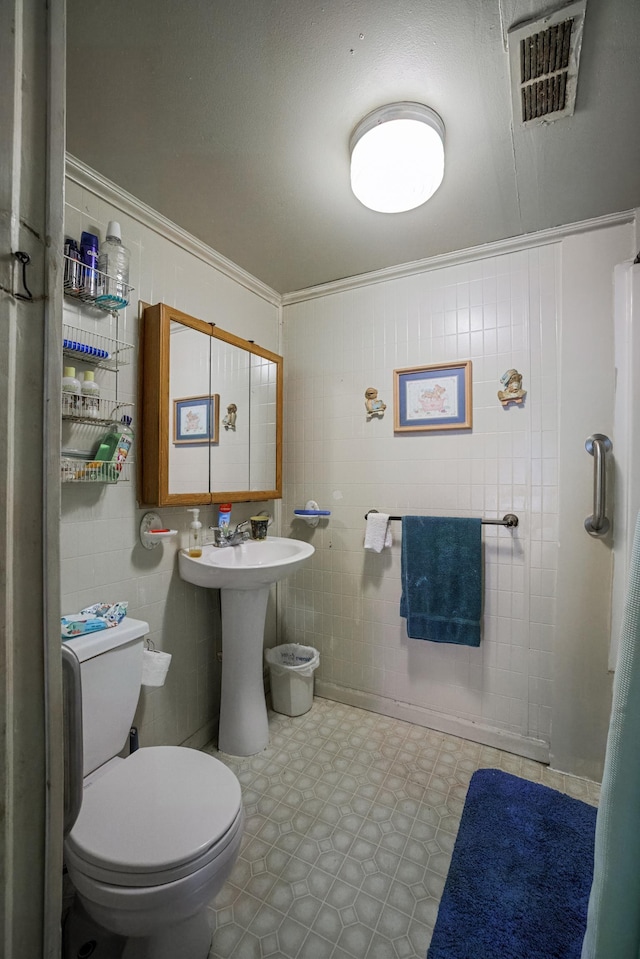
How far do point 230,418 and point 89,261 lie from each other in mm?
829

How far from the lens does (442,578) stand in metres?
1.93

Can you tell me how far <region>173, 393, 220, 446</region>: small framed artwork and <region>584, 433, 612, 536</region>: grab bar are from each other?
1.58 m

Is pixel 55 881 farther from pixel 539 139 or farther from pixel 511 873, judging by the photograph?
pixel 539 139

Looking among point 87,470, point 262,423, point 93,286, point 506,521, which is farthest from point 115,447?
point 506,521

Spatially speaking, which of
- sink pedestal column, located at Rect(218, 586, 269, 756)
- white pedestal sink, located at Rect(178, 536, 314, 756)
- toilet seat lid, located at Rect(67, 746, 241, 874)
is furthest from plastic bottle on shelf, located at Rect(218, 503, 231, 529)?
toilet seat lid, located at Rect(67, 746, 241, 874)

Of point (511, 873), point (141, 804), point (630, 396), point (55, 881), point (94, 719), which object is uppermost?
point (630, 396)

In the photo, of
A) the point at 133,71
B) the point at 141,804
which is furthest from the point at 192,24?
the point at 141,804

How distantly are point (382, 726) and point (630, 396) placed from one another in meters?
1.82

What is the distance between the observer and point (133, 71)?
109 centimetres

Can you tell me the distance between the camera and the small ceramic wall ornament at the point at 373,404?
7.04 feet

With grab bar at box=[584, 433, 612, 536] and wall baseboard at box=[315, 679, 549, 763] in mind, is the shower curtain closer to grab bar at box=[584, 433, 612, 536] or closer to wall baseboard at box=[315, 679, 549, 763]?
grab bar at box=[584, 433, 612, 536]

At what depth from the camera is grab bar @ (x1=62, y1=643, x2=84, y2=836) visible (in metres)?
0.63

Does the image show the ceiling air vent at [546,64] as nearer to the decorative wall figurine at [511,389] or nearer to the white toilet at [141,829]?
the decorative wall figurine at [511,389]

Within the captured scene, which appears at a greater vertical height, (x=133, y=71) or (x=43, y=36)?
(x=133, y=71)
